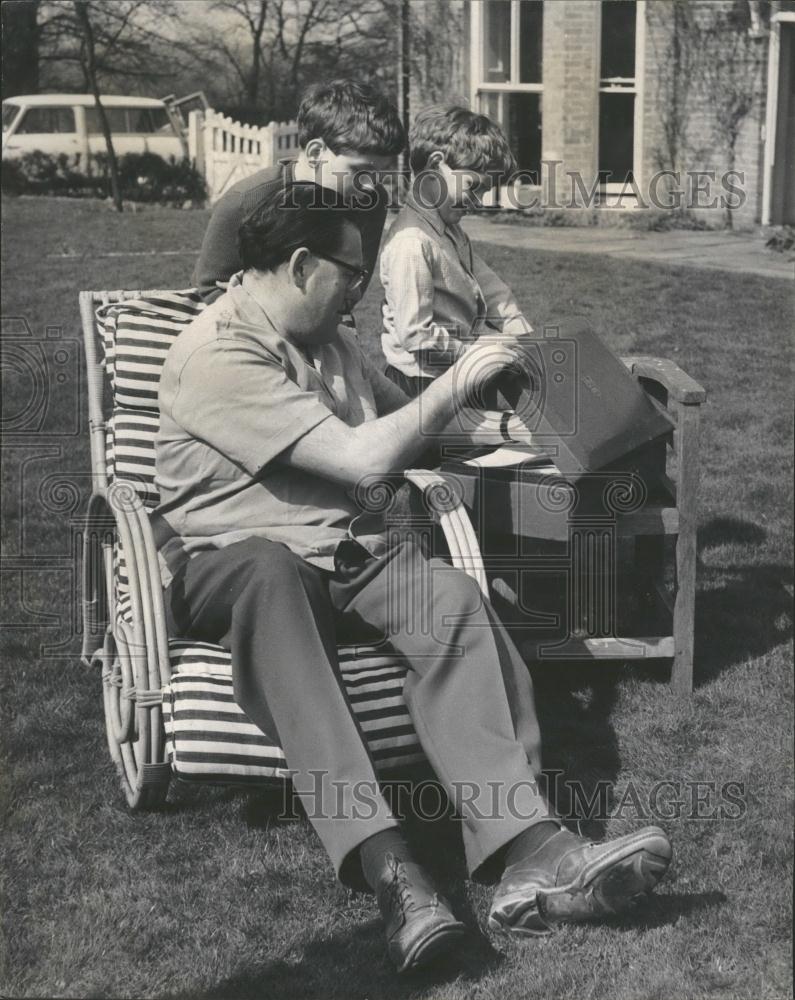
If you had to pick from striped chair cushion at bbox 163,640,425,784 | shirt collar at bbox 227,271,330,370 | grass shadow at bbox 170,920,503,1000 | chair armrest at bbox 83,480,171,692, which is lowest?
grass shadow at bbox 170,920,503,1000

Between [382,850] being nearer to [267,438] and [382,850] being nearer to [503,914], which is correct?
[503,914]

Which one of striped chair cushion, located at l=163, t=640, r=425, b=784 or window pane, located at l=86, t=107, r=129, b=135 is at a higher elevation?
window pane, located at l=86, t=107, r=129, b=135

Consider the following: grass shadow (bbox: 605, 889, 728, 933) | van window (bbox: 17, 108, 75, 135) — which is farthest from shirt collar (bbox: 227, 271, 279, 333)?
van window (bbox: 17, 108, 75, 135)

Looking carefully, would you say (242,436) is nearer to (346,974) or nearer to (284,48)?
(346,974)

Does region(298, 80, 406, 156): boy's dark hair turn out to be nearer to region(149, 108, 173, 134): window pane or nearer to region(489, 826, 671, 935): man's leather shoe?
region(489, 826, 671, 935): man's leather shoe

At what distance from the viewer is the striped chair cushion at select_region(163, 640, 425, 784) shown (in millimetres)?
2887

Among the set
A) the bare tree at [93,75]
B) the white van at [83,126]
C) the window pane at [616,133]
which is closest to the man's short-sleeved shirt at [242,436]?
the bare tree at [93,75]

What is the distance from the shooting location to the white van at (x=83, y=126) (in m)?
15.4

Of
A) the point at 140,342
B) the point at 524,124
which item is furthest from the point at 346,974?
the point at 524,124

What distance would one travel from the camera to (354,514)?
315cm

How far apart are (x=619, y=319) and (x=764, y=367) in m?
1.21

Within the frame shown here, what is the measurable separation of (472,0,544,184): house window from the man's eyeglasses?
10711 mm

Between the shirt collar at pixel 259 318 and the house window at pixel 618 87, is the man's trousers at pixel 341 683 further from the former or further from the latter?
the house window at pixel 618 87

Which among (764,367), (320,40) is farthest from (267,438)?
(320,40)
